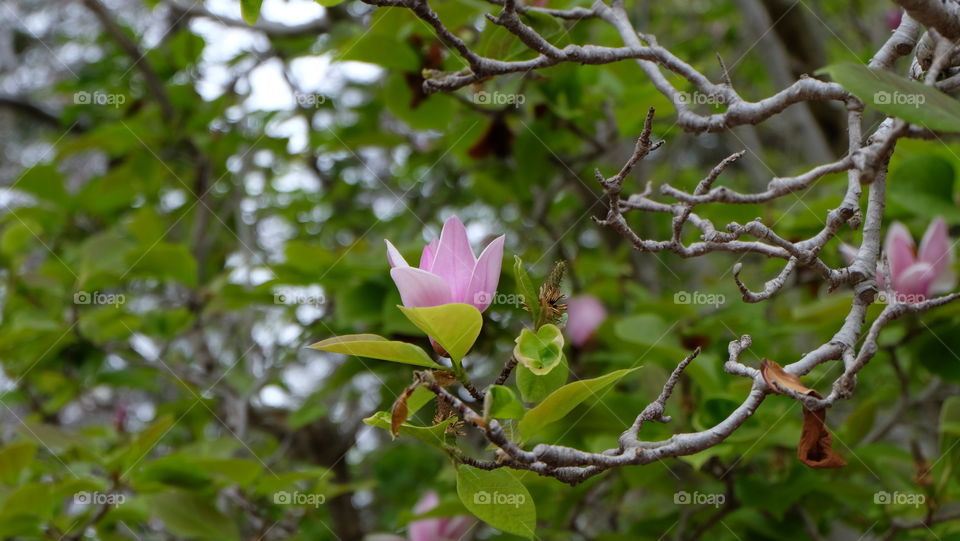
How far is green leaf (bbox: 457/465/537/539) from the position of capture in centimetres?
71

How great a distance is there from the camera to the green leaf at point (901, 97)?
601 mm

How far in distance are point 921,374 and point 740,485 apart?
0.72 m

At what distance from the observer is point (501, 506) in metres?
0.72

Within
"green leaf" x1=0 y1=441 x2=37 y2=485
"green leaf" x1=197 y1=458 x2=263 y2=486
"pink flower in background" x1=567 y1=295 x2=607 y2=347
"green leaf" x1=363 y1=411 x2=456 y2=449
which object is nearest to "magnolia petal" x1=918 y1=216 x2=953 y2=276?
"pink flower in background" x1=567 y1=295 x2=607 y2=347

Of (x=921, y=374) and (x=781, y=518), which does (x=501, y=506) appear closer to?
(x=781, y=518)

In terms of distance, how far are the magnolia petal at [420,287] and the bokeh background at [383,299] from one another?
0.56 feet

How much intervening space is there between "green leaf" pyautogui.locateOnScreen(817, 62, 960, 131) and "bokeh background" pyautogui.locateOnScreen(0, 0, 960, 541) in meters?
0.47

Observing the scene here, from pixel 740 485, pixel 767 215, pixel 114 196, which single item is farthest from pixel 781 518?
pixel 114 196

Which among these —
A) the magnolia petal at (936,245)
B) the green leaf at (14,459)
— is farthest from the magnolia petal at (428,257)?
the green leaf at (14,459)

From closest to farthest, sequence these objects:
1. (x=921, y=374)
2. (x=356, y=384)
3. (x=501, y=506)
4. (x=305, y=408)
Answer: (x=501, y=506)
(x=305, y=408)
(x=921, y=374)
(x=356, y=384)

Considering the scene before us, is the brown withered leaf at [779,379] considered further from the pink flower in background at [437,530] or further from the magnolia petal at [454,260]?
the pink flower in background at [437,530]

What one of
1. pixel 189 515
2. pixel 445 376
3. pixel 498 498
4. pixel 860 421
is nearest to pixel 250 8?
pixel 445 376

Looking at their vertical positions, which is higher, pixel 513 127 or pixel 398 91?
pixel 398 91

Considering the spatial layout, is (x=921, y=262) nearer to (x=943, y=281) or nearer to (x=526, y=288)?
(x=943, y=281)
